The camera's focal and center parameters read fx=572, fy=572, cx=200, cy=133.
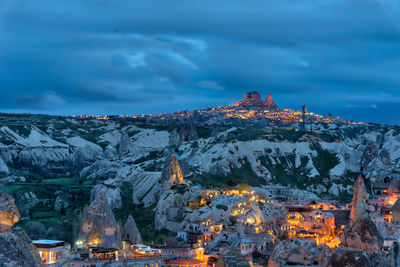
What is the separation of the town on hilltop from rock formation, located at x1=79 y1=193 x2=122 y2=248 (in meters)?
0.13

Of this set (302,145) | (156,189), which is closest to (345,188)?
(302,145)

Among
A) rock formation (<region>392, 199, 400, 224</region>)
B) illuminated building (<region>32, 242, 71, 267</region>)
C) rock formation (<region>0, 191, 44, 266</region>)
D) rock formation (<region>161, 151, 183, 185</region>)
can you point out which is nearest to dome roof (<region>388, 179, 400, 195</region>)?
rock formation (<region>392, 199, 400, 224</region>)

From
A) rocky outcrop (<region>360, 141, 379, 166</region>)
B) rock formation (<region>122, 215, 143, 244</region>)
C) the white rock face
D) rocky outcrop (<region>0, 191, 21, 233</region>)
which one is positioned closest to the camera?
rocky outcrop (<region>0, 191, 21, 233</region>)

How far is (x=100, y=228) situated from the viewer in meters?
67.4

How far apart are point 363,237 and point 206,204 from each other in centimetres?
8879

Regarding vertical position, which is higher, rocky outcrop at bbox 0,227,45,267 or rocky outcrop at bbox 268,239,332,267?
rocky outcrop at bbox 0,227,45,267

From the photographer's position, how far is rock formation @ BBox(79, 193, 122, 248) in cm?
6581

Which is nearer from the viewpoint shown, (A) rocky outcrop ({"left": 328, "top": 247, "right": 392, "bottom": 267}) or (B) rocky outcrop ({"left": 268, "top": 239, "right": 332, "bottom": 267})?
(A) rocky outcrop ({"left": 328, "top": 247, "right": 392, "bottom": 267})

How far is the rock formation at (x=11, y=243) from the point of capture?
13.2m

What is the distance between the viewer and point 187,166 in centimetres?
13375

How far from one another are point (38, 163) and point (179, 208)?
8830 centimetres

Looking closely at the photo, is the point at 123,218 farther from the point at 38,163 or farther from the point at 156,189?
the point at 38,163

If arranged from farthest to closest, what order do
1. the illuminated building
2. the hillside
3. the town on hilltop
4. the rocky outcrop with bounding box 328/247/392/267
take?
the hillside, the town on hilltop, the illuminated building, the rocky outcrop with bounding box 328/247/392/267

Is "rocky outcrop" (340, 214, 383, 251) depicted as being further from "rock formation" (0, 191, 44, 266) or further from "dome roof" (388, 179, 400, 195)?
"dome roof" (388, 179, 400, 195)
